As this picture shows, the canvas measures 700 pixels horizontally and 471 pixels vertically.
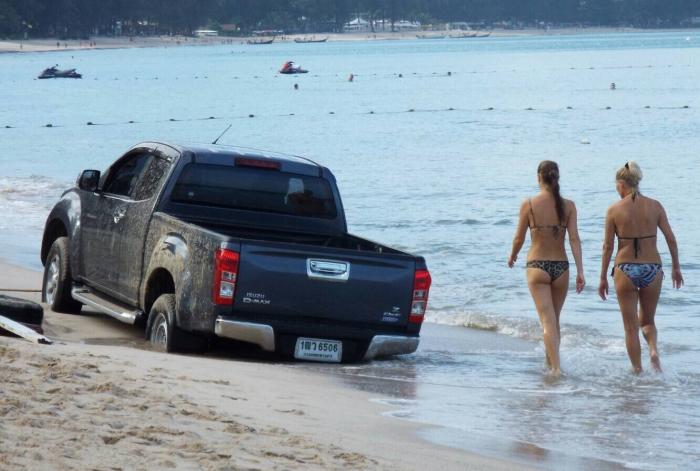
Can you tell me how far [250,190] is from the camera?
440 inches

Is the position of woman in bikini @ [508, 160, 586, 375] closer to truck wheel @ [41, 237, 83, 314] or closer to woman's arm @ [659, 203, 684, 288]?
woman's arm @ [659, 203, 684, 288]

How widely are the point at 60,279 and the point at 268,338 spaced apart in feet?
10.0

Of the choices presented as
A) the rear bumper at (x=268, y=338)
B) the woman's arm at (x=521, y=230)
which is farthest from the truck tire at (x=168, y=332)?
the woman's arm at (x=521, y=230)

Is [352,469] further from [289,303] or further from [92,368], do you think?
[289,303]

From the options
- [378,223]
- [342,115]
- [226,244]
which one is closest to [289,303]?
[226,244]

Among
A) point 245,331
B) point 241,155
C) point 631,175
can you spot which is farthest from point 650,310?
point 241,155

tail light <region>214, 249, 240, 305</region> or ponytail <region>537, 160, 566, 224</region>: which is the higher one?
ponytail <region>537, 160, 566, 224</region>

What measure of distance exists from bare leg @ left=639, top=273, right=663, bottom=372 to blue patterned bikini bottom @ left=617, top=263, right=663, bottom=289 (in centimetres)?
5

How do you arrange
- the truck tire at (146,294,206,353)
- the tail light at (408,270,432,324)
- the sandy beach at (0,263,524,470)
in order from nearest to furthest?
the sandy beach at (0,263,524,470) < the tail light at (408,270,432,324) < the truck tire at (146,294,206,353)

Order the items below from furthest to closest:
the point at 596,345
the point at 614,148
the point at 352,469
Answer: the point at 614,148 < the point at 596,345 < the point at 352,469

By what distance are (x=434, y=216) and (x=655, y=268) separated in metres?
14.9

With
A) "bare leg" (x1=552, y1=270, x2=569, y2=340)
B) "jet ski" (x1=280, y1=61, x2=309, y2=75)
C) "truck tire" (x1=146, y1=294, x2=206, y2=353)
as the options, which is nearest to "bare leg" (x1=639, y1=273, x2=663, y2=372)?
"bare leg" (x1=552, y1=270, x2=569, y2=340)

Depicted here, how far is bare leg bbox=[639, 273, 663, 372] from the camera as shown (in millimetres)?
10383

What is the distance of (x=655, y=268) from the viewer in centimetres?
1034
